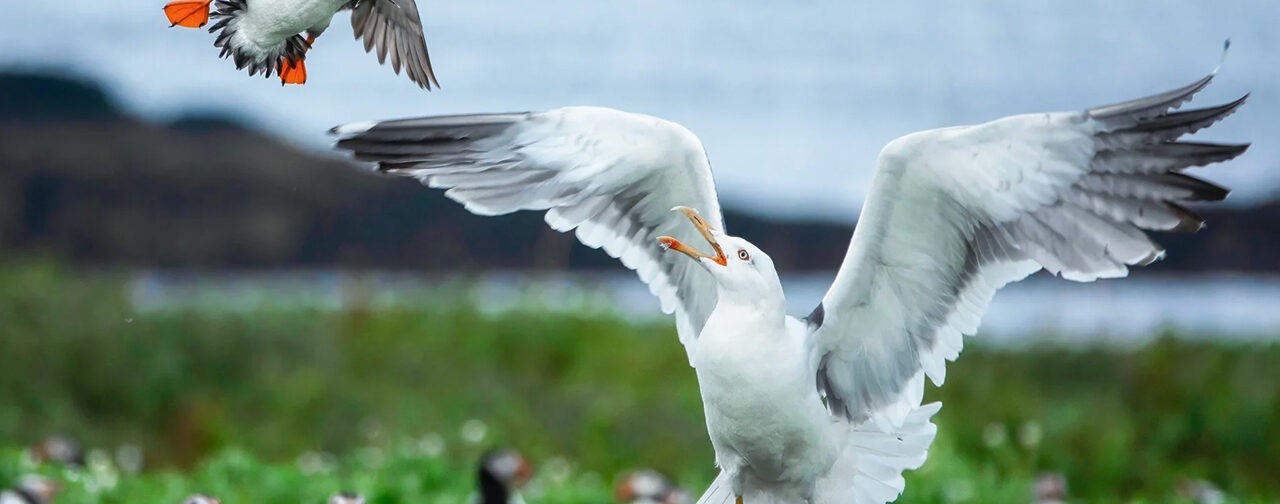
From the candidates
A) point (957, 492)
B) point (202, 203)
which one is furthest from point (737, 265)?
point (202, 203)

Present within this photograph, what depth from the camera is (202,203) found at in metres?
14.0

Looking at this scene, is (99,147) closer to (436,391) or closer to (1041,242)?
(436,391)

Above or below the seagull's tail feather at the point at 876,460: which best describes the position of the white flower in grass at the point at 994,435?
below

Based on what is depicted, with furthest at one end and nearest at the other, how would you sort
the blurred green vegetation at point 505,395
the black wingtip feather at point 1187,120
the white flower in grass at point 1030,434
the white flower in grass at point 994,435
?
the blurred green vegetation at point 505,395, the white flower in grass at point 994,435, the white flower in grass at point 1030,434, the black wingtip feather at point 1187,120

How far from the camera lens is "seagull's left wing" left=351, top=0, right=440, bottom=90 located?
225cm

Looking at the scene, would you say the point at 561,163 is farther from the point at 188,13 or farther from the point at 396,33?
the point at 188,13

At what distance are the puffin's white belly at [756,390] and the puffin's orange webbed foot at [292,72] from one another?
1797 mm

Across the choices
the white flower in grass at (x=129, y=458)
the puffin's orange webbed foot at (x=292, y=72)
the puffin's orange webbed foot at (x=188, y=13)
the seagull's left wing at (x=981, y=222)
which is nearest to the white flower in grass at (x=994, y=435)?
the seagull's left wing at (x=981, y=222)

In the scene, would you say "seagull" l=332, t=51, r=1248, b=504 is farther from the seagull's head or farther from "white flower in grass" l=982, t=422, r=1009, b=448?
"white flower in grass" l=982, t=422, r=1009, b=448

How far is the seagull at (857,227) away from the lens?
3416mm

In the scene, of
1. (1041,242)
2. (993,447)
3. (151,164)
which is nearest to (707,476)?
(993,447)

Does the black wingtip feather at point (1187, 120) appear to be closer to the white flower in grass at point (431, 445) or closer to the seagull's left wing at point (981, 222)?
the seagull's left wing at point (981, 222)

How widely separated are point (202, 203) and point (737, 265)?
446 inches

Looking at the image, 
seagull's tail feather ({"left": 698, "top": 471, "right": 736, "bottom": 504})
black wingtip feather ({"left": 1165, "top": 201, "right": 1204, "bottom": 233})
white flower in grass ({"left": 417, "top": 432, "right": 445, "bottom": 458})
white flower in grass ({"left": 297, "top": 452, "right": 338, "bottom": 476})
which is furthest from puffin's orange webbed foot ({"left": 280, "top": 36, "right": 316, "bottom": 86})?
white flower in grass ({"left": 417, "top": 432, "right": 445, "bottom": 458})
